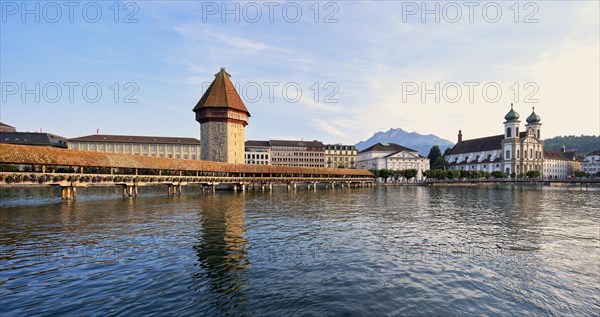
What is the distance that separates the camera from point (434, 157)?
14350cm

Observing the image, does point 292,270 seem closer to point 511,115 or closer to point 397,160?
point 397,160

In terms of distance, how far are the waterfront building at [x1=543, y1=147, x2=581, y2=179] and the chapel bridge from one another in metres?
131

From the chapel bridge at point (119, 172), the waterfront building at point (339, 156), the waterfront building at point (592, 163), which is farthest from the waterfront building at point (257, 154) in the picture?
the waterfront building at point (592, 163)

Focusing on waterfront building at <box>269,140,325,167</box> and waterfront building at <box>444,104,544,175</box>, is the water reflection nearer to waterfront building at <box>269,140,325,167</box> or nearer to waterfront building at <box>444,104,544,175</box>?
waterfront building at <box>269,140,325,167</box>

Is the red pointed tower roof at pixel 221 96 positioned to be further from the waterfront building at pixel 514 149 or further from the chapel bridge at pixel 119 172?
the waterfront building at pixel 514 149

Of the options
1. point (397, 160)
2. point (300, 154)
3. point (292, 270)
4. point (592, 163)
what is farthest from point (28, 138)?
point (592, 163)

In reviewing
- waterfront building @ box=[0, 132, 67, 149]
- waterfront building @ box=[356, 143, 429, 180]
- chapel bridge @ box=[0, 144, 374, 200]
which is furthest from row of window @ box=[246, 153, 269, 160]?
waterfront building @ box=[0, 132, 67, 149]

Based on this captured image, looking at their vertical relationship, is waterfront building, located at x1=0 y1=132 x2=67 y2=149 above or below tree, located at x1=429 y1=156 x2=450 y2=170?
above

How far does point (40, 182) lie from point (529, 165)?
15092 cm

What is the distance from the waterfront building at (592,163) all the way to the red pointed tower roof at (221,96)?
174032 millimetres

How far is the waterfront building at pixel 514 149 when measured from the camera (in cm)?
12275

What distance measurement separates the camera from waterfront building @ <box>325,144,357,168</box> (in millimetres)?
A: 136750

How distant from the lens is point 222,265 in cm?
1154

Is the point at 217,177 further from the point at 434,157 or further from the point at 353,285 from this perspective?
the point at 434,157
